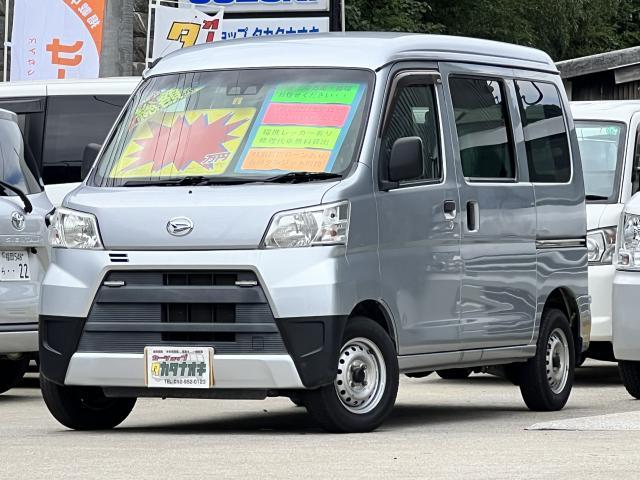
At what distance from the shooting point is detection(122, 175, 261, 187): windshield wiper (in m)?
10.6

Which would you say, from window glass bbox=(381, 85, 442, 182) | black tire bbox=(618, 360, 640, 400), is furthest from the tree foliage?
window glass bbox=(381, 85, 442, 182)

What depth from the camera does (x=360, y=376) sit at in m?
10.5

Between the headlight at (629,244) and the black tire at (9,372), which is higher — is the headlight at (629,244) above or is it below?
above

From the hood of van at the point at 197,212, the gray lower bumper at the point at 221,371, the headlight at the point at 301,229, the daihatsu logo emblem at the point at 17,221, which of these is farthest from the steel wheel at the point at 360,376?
the daihatsu logo emblem at the point at 17,221

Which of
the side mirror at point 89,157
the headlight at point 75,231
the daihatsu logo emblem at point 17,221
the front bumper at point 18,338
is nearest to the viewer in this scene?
the headlight at point 75,231

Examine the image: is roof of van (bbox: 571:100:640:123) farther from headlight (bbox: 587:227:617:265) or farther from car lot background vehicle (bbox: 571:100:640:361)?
headlight (bbox: 587:227:617:265)

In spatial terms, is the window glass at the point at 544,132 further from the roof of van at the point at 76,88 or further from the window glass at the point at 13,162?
the roof of van at the point at 76,88

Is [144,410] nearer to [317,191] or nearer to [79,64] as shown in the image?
[317,191]

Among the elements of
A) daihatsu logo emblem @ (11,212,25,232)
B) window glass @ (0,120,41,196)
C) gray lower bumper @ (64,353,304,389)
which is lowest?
gray lower bumper @ (64,353,304,389)

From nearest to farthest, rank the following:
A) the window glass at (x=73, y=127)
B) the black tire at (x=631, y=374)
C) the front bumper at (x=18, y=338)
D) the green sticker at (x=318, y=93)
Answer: the green sticker at (x=318, y=93)
the black tire at (x=631, y=374)
the front bumper at (x=18, y=338)
the window glass at (x=73, y=127)

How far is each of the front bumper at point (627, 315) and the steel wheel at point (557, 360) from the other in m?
0.40

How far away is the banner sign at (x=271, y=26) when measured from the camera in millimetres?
22906

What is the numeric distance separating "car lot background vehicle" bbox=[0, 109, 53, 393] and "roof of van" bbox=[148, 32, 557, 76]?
6.82 feet

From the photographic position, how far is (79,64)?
2242 centimetres
